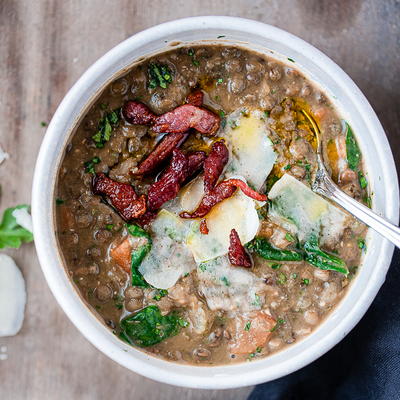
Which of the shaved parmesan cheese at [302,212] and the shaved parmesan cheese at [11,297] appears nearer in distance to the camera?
the shaved parmesan cheese at [302,212]

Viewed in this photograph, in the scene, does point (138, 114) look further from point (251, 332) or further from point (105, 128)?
point (251, 332)

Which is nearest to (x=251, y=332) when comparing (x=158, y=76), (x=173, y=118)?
(x=173, y=118)

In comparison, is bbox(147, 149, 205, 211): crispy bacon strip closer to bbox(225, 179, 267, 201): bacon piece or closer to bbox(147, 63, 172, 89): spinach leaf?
bbox(225, 179, 267, 201): bacon piece

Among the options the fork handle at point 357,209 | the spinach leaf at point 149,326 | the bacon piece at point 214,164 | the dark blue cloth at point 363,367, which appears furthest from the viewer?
the dark blue cloth at point 363,367

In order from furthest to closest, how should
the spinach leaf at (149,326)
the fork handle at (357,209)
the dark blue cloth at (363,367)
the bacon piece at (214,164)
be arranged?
the dark blue cloth at (363,367) → the spinach leaf at (149,326) → the bacon piece at (214,164) → the fork handle at (357,209)

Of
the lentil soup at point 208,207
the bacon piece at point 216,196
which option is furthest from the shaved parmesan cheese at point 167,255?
the bacon piece at point 216,196

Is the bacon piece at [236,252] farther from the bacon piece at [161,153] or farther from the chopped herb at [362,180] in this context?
the chopped herb at [362,180]
